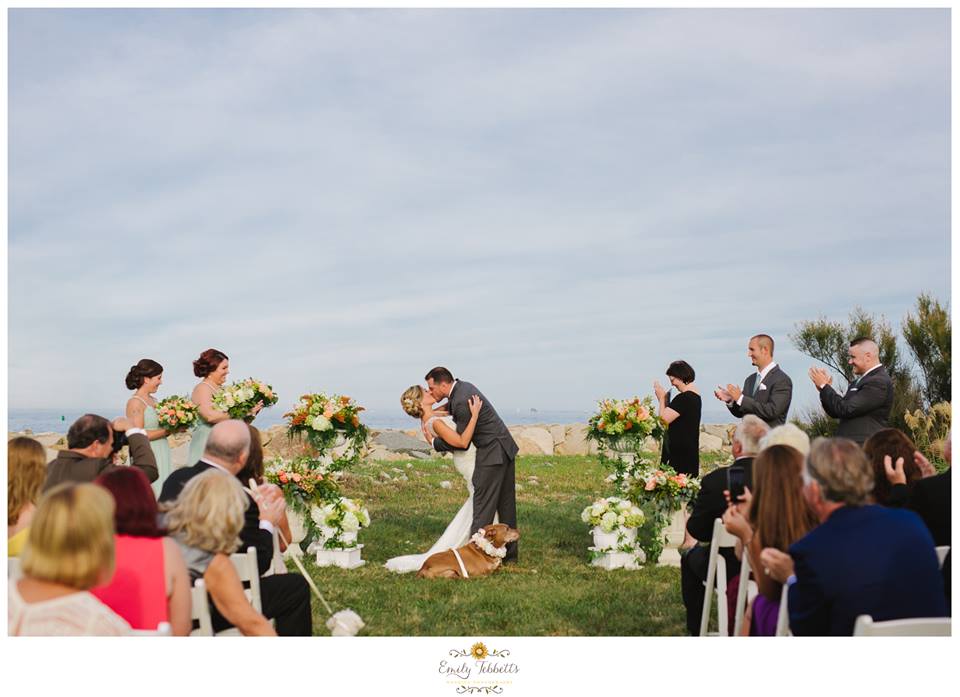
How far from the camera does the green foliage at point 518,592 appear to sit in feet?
22.5

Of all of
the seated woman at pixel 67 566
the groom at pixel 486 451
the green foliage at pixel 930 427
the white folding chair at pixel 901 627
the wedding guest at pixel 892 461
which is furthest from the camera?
the green foliage at pixel 930 427

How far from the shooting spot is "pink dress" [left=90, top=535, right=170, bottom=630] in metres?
4.00

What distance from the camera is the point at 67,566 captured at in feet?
11.9

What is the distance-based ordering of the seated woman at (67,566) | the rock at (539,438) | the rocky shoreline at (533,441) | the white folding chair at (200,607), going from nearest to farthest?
1. the seated woman at (67,566)
2. the white folding chair at (200,607)
3. the rocky shoreline at (533,441)
4. the rock at (539,438)

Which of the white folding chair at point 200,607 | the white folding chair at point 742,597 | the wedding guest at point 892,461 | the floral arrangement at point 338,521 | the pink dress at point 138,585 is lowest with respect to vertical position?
the floral arrangement at point 338,521

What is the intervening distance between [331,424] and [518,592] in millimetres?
2922

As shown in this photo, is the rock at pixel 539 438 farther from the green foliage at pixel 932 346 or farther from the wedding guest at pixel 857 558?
the wedding guest at pixel 857 558

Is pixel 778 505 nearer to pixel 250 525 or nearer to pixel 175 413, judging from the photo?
pixel 250 525

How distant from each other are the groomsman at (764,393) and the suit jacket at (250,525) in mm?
4969

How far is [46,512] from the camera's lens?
3584 millimetres

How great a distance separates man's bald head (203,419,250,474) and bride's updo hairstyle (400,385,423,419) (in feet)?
14.6

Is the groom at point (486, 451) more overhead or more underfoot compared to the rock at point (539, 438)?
more overhead

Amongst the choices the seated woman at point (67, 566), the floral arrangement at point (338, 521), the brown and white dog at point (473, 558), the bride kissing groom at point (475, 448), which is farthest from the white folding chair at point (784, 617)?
the floral arrangement at point (338, 521)

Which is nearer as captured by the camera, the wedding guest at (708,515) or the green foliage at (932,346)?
the wedding guest at (708,515)
